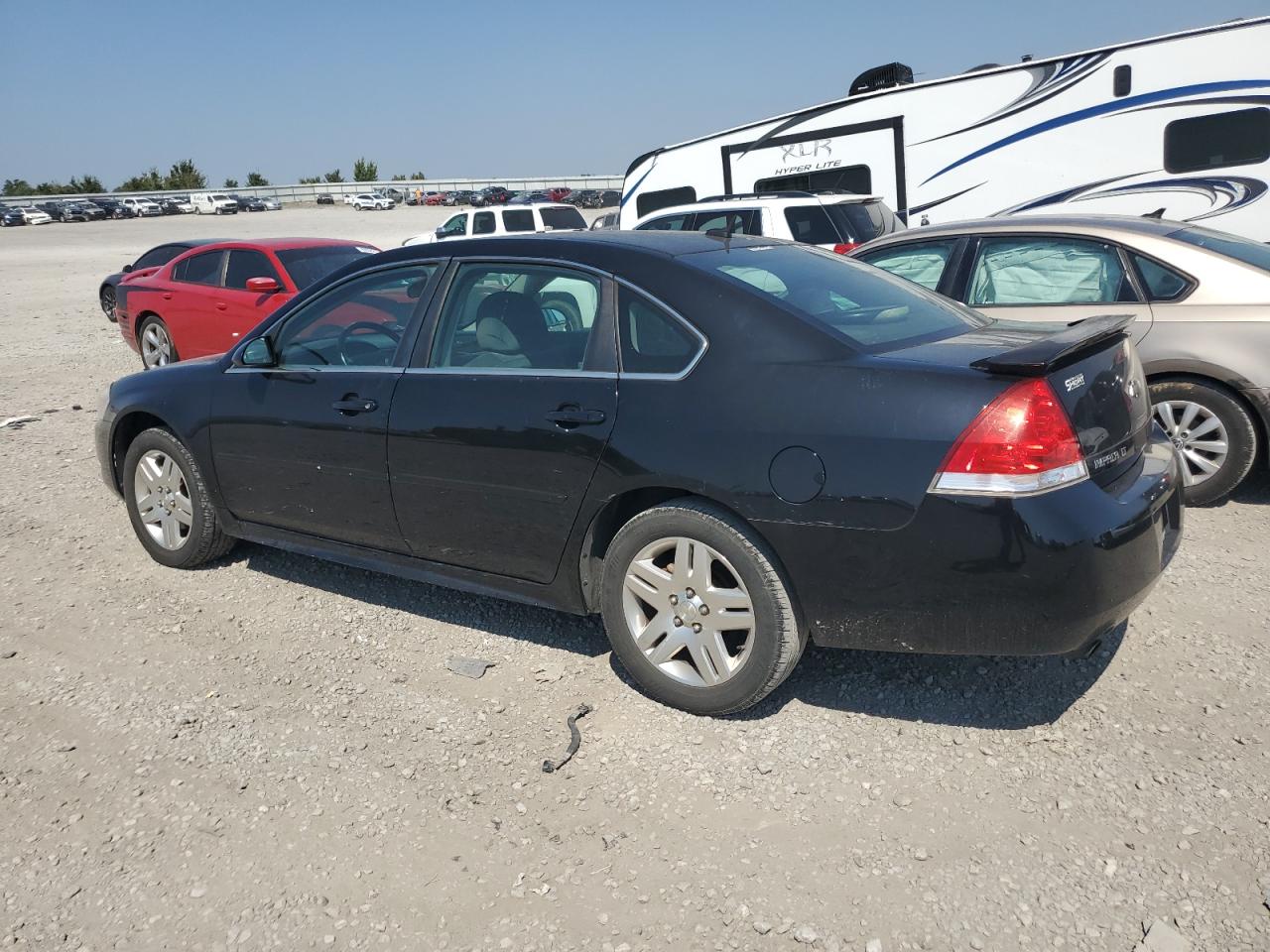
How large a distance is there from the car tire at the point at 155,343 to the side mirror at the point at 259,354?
6872mm

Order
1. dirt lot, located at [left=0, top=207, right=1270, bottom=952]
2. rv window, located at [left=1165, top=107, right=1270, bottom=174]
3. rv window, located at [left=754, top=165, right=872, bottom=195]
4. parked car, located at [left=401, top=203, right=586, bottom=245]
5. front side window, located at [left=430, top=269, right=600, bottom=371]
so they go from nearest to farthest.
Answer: dirt lot, located at [left=0, top=207, right=1270, bottom=952], front side window, located at [left=430, top=269, right=600, bottom=371], rv window, located at [left=1165, top=107, right=1270, bottom=174], rv window, located at [left=754, top=165, right=872, bottom=195], parked car, located at [left=401, top=203, right=586, bottom=245]

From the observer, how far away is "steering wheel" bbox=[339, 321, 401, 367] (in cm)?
426

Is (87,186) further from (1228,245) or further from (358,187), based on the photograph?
(1228,245)

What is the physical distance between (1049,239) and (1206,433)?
4.56ft

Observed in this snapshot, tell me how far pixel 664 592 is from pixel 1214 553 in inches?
117

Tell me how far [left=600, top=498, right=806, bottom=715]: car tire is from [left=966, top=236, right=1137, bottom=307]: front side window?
11.2ft

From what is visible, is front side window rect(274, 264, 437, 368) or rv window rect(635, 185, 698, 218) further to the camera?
rv window rect(635, 185, 698, 218)

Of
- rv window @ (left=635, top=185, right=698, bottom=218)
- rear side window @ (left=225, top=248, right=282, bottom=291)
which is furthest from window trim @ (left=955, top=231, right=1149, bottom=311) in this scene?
rv window @ (left=635, top=185, right=698, bottom=218)

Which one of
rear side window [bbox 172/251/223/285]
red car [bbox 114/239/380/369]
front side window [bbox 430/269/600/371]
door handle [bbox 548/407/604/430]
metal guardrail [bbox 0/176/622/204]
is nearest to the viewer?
door handle [bbox 548/407/604/430]

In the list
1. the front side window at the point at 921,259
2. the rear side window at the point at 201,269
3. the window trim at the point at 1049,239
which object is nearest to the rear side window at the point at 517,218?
the rear side window at the point at 201,269

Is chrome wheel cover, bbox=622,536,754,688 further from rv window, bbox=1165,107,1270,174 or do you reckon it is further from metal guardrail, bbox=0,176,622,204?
metal guardrail, bbox=0,176,622,204

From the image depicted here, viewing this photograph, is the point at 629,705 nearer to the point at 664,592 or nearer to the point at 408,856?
the point at 664,592

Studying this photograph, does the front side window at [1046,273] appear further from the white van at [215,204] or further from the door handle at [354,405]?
the white van at [215,204]

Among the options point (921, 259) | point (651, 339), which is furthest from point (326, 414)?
point (921, 259)
